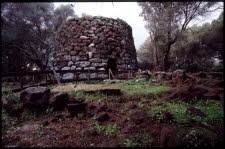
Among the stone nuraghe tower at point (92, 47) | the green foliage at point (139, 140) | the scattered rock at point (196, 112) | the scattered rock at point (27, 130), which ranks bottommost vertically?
the scattered rock at point (27, 130)

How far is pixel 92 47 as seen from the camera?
38.0 ft

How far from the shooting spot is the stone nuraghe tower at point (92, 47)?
11328 mm

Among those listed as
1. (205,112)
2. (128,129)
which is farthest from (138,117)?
(205,112)

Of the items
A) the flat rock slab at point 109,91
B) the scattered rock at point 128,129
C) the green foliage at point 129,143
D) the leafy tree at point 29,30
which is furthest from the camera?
the leafy tree at point 29,30

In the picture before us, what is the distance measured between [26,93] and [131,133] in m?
3.17

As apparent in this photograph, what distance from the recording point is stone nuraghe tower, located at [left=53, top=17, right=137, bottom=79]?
11.3 meters

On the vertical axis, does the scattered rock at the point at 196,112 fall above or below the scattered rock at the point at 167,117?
above

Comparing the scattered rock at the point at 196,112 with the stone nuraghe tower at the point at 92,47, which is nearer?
the scattered rock at the point at 196,112

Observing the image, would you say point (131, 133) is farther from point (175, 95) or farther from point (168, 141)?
point (175, 95)

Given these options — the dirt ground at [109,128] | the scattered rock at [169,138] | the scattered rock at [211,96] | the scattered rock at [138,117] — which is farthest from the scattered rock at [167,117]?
the scattered rock at [211,96]

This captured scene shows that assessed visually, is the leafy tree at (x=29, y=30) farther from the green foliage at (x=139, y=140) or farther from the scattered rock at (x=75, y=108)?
the green foliage at (x=139, y=140)

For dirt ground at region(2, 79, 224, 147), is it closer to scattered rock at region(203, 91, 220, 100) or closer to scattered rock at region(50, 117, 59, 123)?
scattered rock at region(50, 117, 59, 123)

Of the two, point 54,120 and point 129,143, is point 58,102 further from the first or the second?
point 129,143

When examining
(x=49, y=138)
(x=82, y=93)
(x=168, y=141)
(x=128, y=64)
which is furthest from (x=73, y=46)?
(x=168, y=141)
